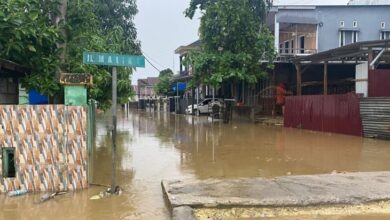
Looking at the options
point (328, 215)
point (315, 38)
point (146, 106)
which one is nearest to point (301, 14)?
point (315, 38)

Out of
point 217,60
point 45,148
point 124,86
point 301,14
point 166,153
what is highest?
point 301,14

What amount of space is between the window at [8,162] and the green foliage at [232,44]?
20.4 m

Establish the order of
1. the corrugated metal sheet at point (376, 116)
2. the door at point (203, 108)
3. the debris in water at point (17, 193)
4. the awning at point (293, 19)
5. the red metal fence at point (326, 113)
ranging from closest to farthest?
1. the debris in water at point (17, 193)
2. the corrugated metal sheet at point (376, 116)
3. the red metal fence at point (326, 113)
4. the awning at point (293, 19)
5. the door at point (203, 108)

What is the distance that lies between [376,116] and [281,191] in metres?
11.5

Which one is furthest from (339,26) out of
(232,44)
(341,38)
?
(232,44)

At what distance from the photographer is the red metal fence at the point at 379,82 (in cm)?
1731

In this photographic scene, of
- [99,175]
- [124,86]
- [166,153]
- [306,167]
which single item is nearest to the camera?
[99,175]

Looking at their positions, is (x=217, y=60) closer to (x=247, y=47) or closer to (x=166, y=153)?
(x=247, y=47)

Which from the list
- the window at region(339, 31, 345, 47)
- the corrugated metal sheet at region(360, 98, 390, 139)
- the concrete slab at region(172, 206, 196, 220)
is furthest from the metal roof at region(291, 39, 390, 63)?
the concrete slab at region(172, 206, 196, 220)

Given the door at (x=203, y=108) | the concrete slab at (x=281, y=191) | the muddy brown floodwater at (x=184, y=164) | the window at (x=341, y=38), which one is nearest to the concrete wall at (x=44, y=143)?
the muddy brown floodwater at (x=184, y=164)

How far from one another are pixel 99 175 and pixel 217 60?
1945 cm

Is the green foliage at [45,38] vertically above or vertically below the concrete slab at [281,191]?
above

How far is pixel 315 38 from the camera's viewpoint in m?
31.5

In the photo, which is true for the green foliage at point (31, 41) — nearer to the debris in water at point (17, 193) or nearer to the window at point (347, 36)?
the debris in water at point (17, 193)
